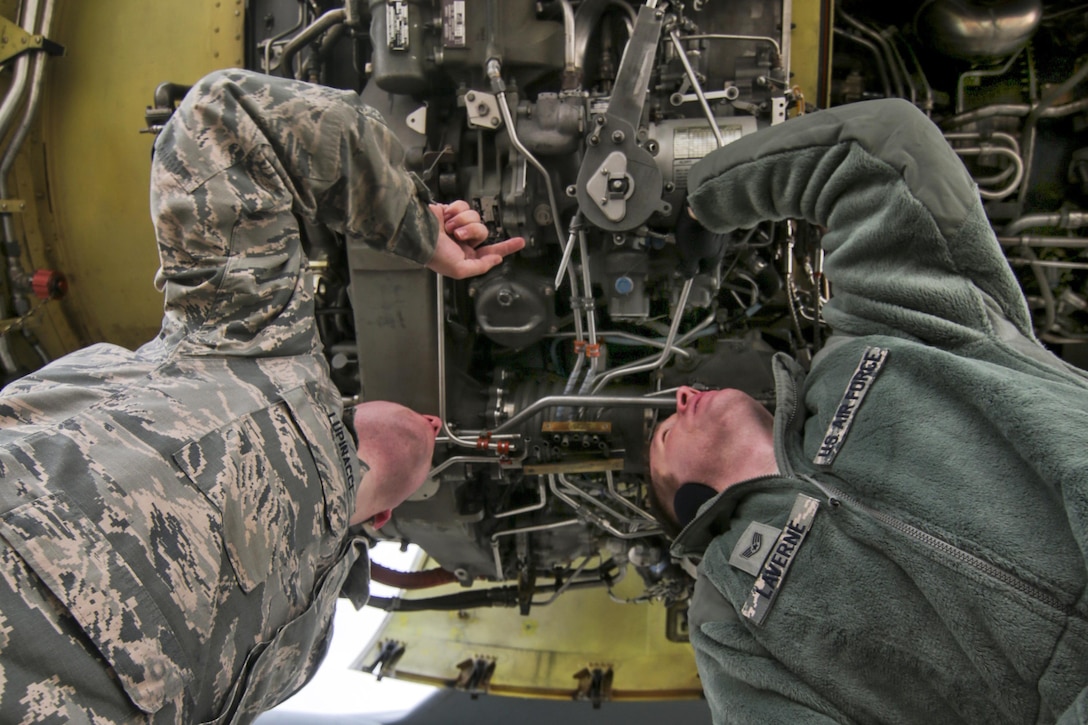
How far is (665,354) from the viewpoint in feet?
6.57

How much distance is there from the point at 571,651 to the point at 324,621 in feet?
6.24

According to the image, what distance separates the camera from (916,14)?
234cm

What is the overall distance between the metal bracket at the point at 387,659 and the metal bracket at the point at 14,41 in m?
2.78

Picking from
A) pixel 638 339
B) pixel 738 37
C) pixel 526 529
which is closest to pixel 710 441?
pixel 638 339

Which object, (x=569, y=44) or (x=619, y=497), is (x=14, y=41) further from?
(x=619, y=497)

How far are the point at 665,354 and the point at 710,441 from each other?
397mm

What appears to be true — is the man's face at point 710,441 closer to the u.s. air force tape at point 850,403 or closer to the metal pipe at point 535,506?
the u.s. air force tape at point 850,403

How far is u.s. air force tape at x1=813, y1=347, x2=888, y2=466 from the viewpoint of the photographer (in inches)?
52.2

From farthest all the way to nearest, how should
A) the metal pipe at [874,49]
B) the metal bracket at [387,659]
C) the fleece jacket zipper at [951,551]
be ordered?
1. the metal bracket at [387,659]
2. the metal pipe at [874,49]
3. the fleece jacket zipper at [951,551]

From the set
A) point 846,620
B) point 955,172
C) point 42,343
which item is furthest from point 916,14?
point 42,343

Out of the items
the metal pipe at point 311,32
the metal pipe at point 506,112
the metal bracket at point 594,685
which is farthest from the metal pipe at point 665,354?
the metal bracket at point 594,685

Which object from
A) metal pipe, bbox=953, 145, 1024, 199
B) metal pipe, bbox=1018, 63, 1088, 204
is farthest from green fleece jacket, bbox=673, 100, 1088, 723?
metal pipe, bbox=1018, 63, 1088, 204

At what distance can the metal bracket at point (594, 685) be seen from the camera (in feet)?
9.72

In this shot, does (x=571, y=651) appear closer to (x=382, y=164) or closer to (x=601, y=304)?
(x=601, y=304)
